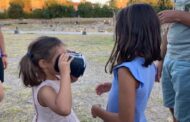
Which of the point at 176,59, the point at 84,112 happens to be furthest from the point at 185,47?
the point at 84,112

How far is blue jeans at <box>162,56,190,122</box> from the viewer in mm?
2812

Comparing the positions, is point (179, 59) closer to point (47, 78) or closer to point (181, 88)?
point (181, 88)

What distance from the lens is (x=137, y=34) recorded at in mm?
2248

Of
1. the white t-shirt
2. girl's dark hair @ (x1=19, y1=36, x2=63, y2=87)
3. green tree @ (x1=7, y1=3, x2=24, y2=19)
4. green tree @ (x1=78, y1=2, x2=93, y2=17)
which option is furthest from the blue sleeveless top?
green tree @ (x1=7, y1=3, x2=24, y2=19)

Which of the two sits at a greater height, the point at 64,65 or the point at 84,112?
the point at 64,65

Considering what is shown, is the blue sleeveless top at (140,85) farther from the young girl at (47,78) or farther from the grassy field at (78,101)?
the grassy field at (78,101)

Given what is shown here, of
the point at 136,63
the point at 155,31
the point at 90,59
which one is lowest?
the point at 90,59

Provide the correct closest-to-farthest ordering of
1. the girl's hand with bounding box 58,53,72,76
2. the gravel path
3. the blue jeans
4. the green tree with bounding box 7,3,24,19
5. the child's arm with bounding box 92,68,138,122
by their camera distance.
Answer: the child's arm with bounding box 92,68,138,122 < the girl's hand with bounding box 58,53,72,76 < the blue jeans < the gravel path < the green tree with bounding box 7,3,24,19

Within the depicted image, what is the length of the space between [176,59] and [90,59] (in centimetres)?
802

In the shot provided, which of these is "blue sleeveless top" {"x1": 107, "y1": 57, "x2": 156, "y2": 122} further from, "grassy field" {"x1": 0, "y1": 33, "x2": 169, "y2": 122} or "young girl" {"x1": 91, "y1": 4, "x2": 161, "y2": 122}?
"grassy field" {"x1": 0, "y1": 33, "x2": 169, "y2": 122}

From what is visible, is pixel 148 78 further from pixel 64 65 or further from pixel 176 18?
pixel 176 18

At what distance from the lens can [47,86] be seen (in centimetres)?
241

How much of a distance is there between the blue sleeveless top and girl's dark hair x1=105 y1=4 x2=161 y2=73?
43 millimetres

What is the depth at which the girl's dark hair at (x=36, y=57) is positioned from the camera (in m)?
2.43
